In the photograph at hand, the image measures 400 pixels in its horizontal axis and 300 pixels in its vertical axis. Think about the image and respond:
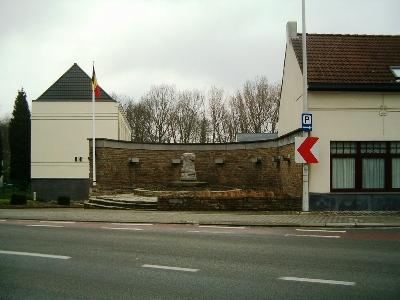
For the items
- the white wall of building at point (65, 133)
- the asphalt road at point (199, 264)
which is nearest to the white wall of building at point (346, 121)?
the asphalt road at point (199, 264)

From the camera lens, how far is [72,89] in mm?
50250

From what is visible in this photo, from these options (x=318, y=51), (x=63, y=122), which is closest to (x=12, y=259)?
(x=318, y=51)

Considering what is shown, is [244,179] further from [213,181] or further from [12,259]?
[12,259]

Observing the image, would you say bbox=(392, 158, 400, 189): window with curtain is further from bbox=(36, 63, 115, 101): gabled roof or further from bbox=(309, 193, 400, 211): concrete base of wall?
bbox=(36, 63, 115, 101): gabled roof

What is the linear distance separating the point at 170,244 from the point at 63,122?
134 ft

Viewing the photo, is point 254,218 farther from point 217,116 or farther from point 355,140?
point 217,116

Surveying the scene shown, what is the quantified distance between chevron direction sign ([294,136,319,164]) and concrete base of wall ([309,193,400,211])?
1.94 m

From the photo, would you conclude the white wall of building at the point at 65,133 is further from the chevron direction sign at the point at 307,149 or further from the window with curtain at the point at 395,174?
the window with curtain at the point at 395,174

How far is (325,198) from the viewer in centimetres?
1877

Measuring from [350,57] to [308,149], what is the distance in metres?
6.02

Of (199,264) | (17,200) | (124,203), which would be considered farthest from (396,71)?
(17,200)

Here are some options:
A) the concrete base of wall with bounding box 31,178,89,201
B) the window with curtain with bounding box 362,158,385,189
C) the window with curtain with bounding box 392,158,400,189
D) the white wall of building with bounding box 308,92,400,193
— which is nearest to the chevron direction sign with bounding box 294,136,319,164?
the white wall of building with bounding box 308,92,400,193

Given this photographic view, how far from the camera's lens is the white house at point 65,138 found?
47.7 meters

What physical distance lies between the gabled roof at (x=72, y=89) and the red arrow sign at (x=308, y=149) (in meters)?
34.0
